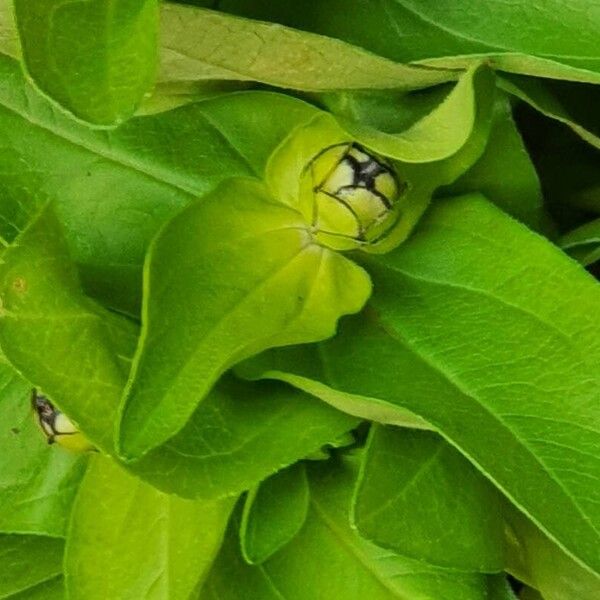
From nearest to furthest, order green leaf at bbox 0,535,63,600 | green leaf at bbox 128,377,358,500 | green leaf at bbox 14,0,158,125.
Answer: green leaf at bbox 14,0,158,125
green leaf at bbox 128,377,358,500
green leaf at bbox 0,535,63,600

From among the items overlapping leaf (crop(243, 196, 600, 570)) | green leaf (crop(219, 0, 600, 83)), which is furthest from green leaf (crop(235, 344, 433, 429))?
green leaf (crop(219, 0, 600, 83))

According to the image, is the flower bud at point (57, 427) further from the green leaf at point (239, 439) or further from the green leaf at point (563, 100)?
the green leaf at point (563, 100)

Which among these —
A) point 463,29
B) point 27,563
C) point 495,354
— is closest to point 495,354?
point 495,354

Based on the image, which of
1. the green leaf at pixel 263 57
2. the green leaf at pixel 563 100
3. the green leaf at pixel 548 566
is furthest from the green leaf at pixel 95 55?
the green leaf at pixel 548 566

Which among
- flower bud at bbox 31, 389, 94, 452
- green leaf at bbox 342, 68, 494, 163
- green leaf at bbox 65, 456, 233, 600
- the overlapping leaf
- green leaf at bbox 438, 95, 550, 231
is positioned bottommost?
green leaf at bbox 65, 456, 233, 600

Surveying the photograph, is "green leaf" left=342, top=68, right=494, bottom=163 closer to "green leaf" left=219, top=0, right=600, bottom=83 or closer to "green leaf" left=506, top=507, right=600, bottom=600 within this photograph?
"green leaf" left=219, top=0, right=600, bottom=83
